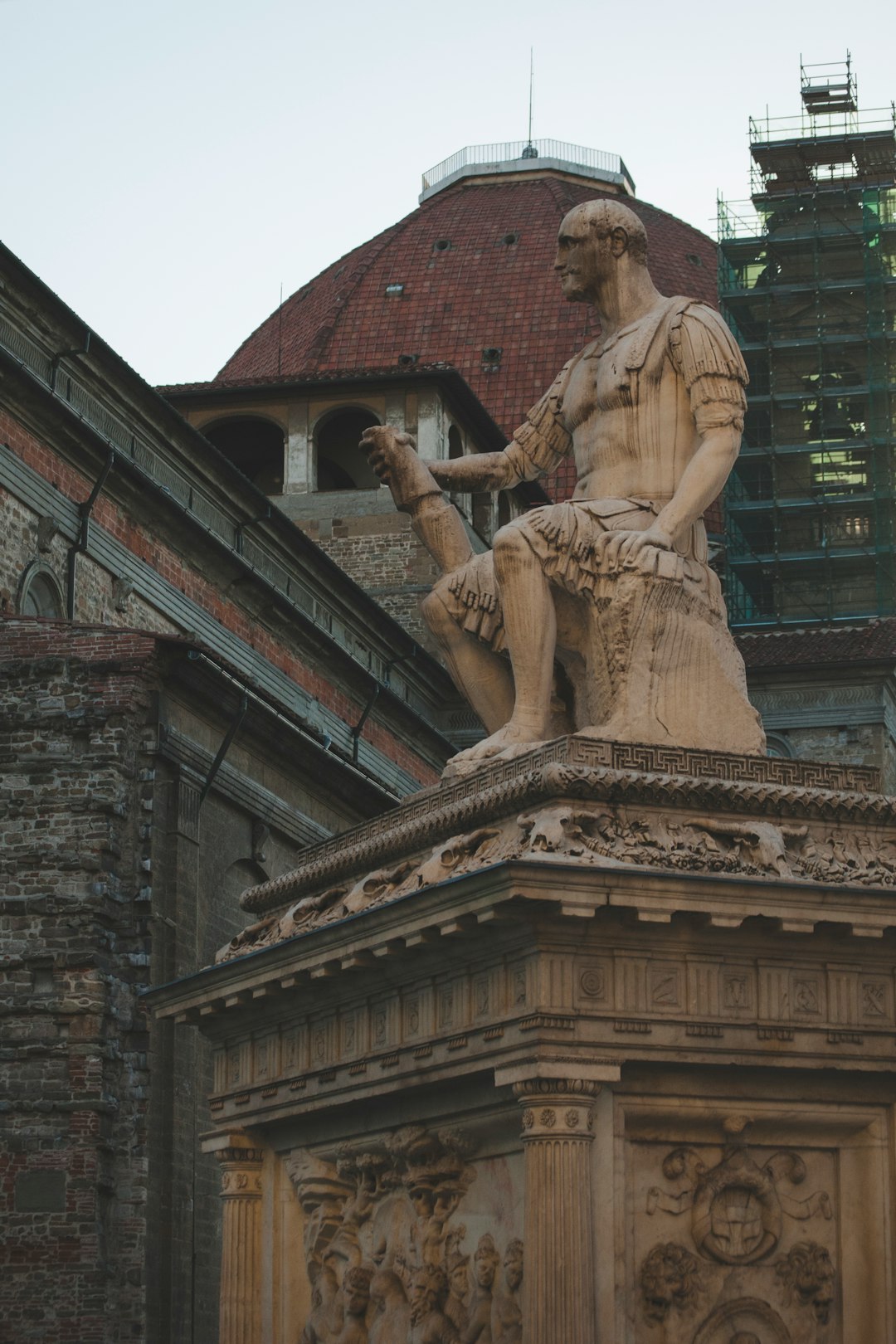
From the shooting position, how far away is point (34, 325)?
34625 mm

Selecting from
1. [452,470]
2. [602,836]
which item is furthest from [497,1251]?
[452,470]

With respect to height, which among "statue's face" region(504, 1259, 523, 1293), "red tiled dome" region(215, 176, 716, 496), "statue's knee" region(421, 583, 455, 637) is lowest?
"statue's face" region(504, 1259, 523, 1293)

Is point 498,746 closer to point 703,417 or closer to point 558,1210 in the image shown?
point 703,417

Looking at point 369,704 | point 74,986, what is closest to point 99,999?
point 74,986

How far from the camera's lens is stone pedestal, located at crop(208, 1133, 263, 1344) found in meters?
15.1

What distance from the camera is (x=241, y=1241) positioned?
50.0ft

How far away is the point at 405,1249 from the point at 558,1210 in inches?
72.8

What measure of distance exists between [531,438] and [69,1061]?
534 inches

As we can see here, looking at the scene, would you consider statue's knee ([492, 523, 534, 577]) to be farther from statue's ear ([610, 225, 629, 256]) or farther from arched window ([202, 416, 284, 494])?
arched window ([202, 416, 284, 494])

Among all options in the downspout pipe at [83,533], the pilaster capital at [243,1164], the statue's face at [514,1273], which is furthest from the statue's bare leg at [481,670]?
the downspout pipe at [83,533]

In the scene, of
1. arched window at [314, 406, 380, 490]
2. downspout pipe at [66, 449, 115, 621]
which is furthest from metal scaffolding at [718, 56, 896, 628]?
downspout pipe at [66, 449, 115, 621]

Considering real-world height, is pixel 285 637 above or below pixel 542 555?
above

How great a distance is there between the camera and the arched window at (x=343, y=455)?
53.1 m

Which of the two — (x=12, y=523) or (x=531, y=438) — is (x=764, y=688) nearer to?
(x=12, y=523)
